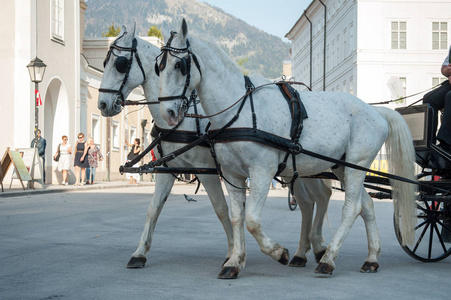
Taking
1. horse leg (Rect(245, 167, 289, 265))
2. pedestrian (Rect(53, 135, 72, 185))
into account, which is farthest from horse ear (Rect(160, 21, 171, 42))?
pedestrian (Rect(53, 135, 72, 185))

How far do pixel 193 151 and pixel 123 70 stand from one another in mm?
1160

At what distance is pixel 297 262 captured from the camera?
7.29 meters

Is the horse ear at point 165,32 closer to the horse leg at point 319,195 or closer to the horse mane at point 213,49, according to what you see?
the horse mane at point 213,49

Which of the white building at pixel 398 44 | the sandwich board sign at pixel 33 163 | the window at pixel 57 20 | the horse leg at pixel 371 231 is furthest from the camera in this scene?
the white building at pixel 398 44

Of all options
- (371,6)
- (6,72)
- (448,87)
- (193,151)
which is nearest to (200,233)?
(193,151)

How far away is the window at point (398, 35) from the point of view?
5128 cm

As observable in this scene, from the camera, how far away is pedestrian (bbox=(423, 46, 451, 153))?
7738 millimetres

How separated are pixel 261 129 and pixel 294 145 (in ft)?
1.15

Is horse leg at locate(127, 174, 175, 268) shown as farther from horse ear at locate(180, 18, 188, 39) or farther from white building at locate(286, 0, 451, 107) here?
white building at locate(286, 0, 451, 107)

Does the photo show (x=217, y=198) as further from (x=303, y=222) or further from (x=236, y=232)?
(x=303, y=222)

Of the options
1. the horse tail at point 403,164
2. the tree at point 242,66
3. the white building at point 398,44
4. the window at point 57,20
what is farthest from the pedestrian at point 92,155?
the white building at point 398,44

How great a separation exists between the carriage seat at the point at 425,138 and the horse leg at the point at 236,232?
8.29 ft

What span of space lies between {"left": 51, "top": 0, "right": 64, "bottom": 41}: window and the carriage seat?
22.9 metres

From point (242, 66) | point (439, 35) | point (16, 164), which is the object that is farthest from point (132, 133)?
point (439, 35)
